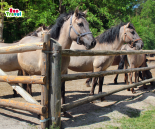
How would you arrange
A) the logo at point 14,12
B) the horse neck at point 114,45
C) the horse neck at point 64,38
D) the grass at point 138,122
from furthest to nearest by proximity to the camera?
the logo at point 14,12 → the horse neck at point 114,45 → the horse neck at point 64,38 → the grass at point 138,122

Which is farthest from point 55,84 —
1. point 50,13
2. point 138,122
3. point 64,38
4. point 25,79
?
point 50,13

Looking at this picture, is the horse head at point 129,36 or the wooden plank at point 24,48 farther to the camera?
the horse head at point 129,36

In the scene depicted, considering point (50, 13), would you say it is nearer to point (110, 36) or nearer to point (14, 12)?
point (14, 12)

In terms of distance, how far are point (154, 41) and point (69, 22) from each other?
3056 centimetres

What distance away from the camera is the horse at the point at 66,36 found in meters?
3.23

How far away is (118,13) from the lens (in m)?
17.2

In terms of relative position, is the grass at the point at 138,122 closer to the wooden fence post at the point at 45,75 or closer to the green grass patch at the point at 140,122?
the green grass patch at the point at 140,122

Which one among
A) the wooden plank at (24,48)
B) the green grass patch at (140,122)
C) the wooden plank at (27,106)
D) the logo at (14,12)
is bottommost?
the green grass patch at (140,122)

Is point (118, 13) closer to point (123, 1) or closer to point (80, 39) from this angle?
point (123, 1)

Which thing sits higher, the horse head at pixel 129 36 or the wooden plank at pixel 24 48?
the horse head at pixel 129 36

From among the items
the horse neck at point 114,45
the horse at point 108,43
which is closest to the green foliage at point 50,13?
the horse at point 108,43

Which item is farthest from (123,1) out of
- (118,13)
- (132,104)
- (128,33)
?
(132,104)

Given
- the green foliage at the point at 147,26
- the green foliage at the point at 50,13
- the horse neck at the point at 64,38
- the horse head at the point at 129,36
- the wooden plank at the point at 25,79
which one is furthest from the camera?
the green foliage at the point at 147,26

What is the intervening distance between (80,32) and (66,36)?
327mm
